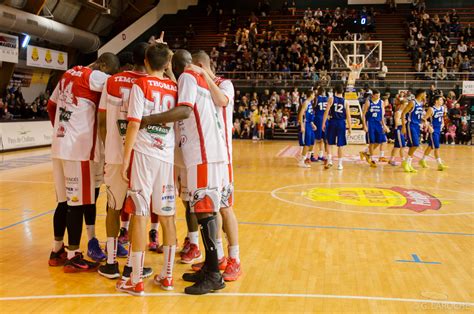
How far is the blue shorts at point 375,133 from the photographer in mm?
12898

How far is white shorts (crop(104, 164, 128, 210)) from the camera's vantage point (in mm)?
4305

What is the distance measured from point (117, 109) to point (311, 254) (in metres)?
2.43

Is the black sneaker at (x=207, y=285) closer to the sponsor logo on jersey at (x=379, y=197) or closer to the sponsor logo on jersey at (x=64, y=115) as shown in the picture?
the sponsor logo on jersey at (x=64, y=115)

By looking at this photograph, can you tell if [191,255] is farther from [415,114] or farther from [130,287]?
[415,114]

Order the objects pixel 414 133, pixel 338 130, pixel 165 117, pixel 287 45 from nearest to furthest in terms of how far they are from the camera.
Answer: pixel 165 117 → pixel 414 133 → pixel 338 130 → pixel 287 45

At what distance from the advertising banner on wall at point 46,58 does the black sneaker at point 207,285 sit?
19683 millimetres

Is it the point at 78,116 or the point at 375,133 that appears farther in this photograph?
the point at 375,133

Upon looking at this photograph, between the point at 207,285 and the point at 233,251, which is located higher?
the point at 233,251

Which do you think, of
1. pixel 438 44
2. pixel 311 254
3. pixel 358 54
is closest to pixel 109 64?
pixel 311 254

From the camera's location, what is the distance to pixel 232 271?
4.43m

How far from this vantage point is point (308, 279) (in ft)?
14.5

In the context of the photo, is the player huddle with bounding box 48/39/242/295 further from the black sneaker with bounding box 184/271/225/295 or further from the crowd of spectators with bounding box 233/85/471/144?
the crowd of spectators with bounding box 233/85/471/144

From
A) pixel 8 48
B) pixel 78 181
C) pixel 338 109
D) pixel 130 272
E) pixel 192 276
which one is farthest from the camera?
pixel 8 48

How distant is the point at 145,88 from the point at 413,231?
3902 millimetres
